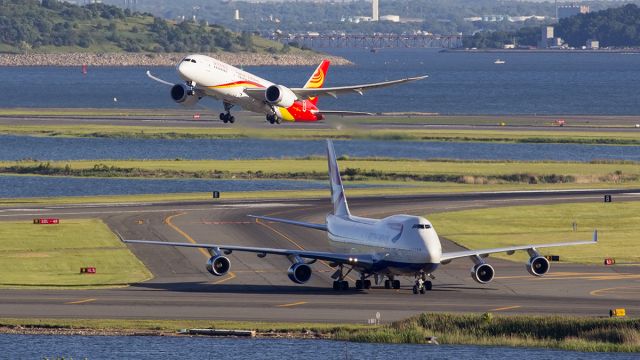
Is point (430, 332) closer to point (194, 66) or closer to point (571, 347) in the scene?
point (571, 347)

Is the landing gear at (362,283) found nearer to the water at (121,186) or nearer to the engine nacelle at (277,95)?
the engine nacelle at (277,95)

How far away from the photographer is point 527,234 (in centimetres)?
11156

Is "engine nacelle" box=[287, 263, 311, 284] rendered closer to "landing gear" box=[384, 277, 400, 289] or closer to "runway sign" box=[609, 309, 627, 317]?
"landing gear" box=[384, 277, 400, 289]

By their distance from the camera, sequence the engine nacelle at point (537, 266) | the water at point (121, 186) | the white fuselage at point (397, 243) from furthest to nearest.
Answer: the water at point (121, 186) < the engine nacelle at point (537, 266) < the white fuselage at point (397, 243)

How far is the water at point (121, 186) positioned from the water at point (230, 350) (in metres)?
78.4

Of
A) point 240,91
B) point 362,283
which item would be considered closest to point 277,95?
point 240,91

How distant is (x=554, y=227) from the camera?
116 metres

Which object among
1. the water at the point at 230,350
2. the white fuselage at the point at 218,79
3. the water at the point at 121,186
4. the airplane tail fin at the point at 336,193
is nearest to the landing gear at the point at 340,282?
the airplane tail fin at the point at 336,193

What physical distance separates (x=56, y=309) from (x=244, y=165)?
315 ft

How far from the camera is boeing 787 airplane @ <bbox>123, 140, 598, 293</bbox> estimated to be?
8131 centimetres

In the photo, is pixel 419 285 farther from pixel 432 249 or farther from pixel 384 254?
pixel 432 249

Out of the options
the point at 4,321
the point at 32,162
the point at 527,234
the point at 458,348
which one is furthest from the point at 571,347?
the point at 32,162

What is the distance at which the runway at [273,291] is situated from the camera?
77.8m

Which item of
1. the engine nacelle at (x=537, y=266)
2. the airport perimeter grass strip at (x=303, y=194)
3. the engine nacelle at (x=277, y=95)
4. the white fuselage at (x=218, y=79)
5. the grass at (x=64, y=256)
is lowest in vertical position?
the airport perimeter grass strip at (x=303, y=194)
